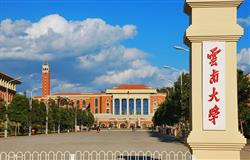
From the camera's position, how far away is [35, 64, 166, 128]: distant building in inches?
6048

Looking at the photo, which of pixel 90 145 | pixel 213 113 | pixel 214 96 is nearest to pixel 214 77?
pixel 214 96

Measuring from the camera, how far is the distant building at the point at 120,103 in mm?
153625

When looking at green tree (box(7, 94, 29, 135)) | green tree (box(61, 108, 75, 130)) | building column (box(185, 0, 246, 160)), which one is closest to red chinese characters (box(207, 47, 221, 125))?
building column (box(185, 0, 246, 160))

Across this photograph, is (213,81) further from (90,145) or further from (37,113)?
(37,113)

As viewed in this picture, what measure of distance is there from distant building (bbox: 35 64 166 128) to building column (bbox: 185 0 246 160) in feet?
463

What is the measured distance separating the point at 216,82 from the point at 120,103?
484ft

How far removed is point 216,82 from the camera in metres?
11.5

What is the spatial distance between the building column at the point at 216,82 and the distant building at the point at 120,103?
463 ft

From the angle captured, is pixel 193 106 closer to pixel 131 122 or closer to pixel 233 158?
pixel 233 158

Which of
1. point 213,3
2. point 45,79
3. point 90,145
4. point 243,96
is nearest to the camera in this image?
point 213,3

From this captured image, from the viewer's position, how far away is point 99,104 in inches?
6403

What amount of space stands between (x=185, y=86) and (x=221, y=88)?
26.4 meters

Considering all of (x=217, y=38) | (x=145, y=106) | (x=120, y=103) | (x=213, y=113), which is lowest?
(x=213, y=113)

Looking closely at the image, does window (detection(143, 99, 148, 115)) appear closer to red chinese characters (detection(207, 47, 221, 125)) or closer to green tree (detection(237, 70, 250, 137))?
green tree (detection(237, 70, 250, 137))
